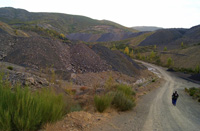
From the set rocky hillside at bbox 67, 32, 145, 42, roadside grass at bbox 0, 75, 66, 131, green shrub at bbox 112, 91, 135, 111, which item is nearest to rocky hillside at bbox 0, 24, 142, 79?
green shrub at bbox 112, 91, 135, 111

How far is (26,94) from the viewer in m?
4.05

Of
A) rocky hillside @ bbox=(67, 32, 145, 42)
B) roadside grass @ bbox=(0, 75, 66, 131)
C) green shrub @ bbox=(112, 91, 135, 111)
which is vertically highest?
rocky hillside @ bbox=(67, 32, 145, 42)

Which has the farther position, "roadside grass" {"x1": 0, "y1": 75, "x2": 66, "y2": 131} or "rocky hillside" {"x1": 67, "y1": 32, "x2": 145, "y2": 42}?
"rocky hillside" {"x1": 67, "y1": 32, "x2": 145, "y2": 42}

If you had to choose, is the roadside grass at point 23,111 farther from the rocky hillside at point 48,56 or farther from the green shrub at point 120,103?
the rocky hillside at point 48,56

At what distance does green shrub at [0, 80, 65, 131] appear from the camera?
354 centimetres

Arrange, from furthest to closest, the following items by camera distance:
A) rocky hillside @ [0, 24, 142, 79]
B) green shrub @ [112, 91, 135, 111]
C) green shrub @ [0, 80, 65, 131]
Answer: rocky hillside @ [0, 24, 142, 79]
green shrub @ [112, 91, 135, 111]
green shrub @ [0, 80, 65, 131]

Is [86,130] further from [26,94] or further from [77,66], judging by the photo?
[77,66]

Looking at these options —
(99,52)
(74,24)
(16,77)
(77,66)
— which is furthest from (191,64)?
(74,24)

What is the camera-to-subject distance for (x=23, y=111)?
3744 mm

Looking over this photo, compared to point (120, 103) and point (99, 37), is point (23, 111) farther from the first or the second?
point (99, 37)

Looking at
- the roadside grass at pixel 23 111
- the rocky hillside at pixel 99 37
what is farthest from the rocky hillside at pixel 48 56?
the rocky hillside at pixel 99 37

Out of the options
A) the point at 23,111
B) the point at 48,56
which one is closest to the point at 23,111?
the point at 23,111

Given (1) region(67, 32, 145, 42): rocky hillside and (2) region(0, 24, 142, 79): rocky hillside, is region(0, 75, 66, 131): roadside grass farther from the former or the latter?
(1) region(67, 32, 145, 42): rocky hillside

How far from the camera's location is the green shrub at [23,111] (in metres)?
3.54
